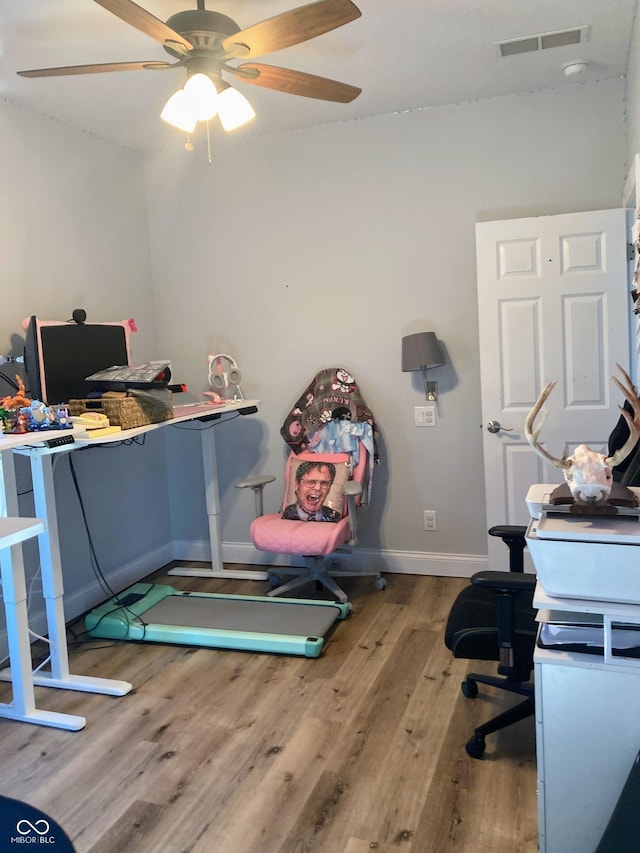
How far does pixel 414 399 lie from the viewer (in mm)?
3934

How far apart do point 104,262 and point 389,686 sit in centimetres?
277

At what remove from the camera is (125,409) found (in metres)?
2.98

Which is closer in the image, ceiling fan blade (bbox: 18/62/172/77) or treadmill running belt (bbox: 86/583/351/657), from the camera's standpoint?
ceiling fan blade (bbox: 18/62/172/77)

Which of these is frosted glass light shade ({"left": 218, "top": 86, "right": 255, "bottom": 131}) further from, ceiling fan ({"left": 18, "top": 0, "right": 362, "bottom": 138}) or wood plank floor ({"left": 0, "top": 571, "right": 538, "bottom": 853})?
wood plank floor ({"left": 0, "top": 571, "right": 538, "bottom": 853})

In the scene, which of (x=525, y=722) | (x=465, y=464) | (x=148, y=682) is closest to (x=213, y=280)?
(x=465, y=464)

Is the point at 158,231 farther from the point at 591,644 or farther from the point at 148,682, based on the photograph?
the point at 591,644

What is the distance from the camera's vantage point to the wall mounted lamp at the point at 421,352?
365 cm

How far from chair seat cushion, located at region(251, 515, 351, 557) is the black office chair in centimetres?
110

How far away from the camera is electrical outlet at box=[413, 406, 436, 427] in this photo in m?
3.90

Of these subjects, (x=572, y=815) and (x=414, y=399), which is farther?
(x=414, y=399)

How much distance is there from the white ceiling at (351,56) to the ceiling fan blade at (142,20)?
414mm
